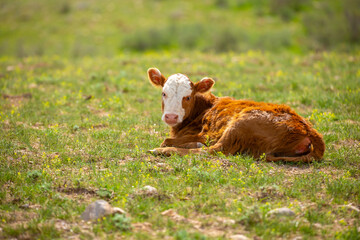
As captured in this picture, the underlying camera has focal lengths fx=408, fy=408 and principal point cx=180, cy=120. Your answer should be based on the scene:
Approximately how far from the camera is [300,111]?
404 inches

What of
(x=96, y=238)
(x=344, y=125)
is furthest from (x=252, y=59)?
(x=96, y=238)

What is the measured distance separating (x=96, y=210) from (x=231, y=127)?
2938mm

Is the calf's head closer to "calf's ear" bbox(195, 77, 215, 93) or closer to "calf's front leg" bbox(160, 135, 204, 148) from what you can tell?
"calf's ear" bbox(195, 77, 215, 93)

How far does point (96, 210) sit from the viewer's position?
5020mm

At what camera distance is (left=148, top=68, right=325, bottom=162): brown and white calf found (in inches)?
270

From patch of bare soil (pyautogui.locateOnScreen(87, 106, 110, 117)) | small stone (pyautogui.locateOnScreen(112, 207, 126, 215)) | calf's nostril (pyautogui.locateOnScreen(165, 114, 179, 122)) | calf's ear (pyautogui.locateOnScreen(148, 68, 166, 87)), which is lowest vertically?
patch of bare soil (pyautogui.locateOnScreen(87, 106, 110, 117))

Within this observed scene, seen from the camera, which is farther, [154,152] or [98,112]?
[98,112]

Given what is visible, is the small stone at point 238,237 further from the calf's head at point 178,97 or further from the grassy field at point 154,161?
the calf's head at point 178,97

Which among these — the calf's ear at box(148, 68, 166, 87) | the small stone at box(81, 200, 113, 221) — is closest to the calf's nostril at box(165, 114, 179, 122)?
the calf's ear at box(148, 68, 166, 87)

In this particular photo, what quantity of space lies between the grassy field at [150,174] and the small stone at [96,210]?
0.10m

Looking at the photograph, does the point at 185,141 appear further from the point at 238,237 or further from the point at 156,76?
the point at 238,237

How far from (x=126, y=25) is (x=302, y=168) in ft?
88.5

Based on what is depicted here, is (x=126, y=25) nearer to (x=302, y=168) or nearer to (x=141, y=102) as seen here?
(x=141, y=102)

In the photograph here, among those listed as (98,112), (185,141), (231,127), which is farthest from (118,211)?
(98,112)
